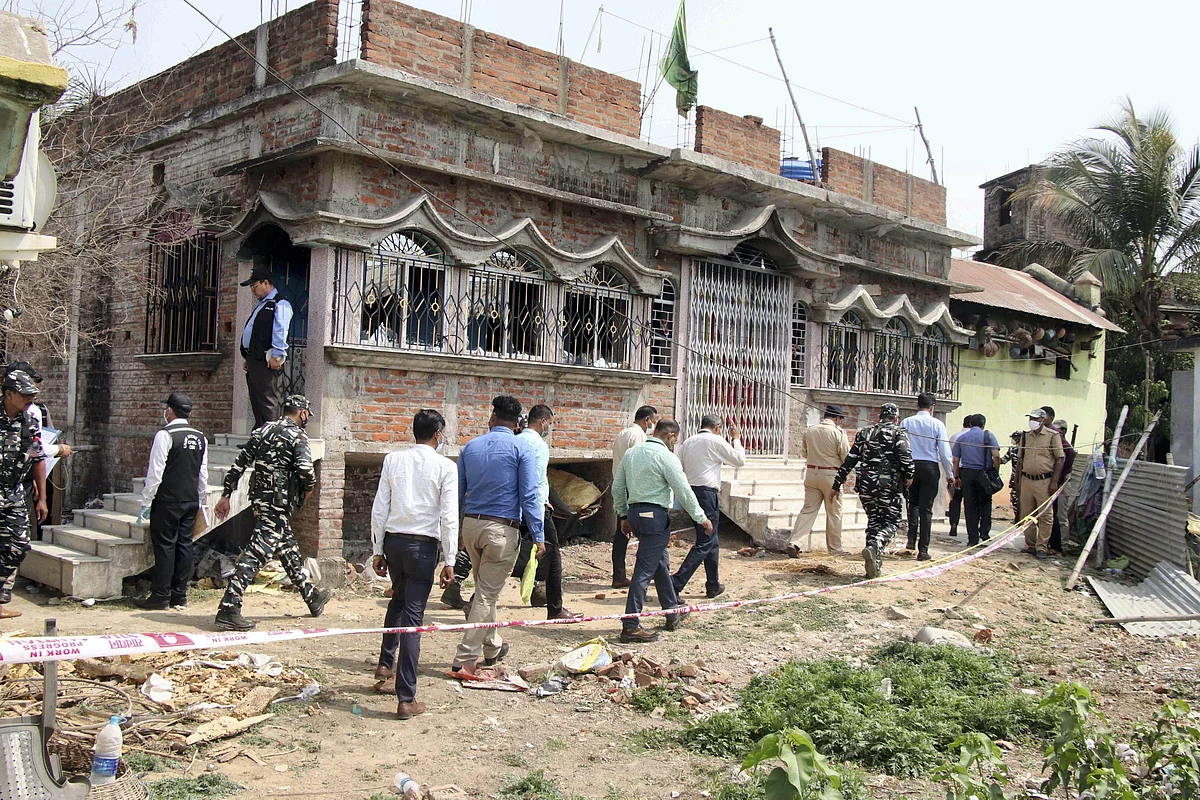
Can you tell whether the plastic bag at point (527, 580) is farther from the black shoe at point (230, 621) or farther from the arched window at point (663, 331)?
the arched window at point (663, 331)

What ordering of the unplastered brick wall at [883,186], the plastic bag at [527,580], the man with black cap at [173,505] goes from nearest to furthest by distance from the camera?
1. the plastic bag at [527,580]
2. the man with black cap at [173,505]
3. the unplastered brick wall at [883,186]

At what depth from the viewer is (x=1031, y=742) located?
5.64 meters

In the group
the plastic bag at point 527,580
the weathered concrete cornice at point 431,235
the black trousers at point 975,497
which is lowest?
the plastic bag at point 527,580

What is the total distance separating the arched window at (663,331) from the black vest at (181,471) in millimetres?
5997

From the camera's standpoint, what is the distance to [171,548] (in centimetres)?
823

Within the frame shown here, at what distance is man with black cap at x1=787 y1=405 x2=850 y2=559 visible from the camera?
10836mm

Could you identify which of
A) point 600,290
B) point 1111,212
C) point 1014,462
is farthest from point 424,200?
point 1111,212

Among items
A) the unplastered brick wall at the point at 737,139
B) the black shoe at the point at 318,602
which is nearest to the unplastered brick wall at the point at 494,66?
the unplastered brick wall at the point at 737,139

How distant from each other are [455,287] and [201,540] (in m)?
3.64

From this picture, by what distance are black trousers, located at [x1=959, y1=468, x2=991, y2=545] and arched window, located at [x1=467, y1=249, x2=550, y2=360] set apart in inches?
214

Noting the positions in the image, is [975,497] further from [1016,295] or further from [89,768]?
[89,768]

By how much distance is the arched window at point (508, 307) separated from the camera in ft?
35.4

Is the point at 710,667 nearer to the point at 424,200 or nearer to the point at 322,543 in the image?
the point at 322,543

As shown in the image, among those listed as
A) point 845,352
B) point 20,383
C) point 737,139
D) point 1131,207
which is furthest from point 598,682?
point 1131,207
